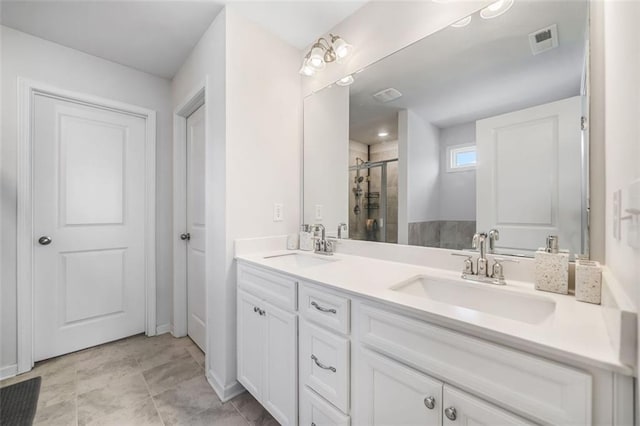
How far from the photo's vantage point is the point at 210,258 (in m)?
1.84

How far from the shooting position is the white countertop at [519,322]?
1.87 feet

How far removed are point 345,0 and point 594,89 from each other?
1367 mm

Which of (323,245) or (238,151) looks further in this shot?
(323,245)

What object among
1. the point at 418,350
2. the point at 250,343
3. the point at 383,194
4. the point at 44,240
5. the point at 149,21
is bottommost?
the point at 250,343

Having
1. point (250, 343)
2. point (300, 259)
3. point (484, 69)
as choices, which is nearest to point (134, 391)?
point (250, 343)

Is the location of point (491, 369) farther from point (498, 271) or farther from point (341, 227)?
point (341, 227)

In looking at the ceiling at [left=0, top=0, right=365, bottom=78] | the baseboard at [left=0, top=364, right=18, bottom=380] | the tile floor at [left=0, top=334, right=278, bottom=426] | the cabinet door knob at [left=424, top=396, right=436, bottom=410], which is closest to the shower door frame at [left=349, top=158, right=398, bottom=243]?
the cabinet door knob at [left=424, top=396, right=436, bottom=410]

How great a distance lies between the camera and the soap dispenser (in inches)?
36.9

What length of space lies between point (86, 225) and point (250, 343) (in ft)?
5.96

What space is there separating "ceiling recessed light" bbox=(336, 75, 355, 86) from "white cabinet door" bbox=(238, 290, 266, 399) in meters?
1.49

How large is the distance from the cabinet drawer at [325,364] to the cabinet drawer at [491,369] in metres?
0.19

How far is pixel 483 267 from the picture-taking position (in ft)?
3.66

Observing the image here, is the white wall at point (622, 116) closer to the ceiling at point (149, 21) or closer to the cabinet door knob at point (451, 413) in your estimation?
the cabinet door knob at point (451, 413)

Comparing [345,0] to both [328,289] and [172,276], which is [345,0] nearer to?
[328,289]
